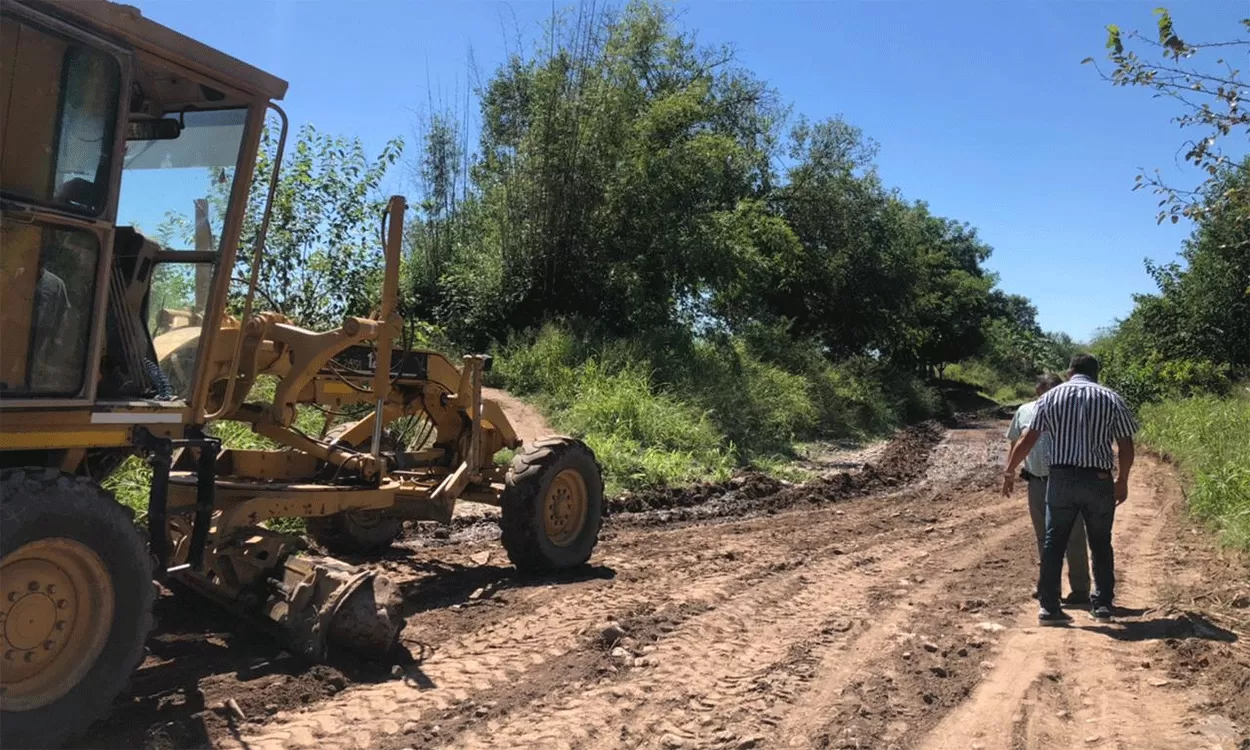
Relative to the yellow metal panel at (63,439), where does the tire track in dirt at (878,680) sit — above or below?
below

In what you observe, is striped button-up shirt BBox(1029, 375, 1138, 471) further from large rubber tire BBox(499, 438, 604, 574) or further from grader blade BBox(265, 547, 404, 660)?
grader blade BBox(265, 547, 404, 660)

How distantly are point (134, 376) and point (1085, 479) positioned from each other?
5.66 m

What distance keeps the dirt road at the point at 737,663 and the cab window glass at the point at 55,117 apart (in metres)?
2.17

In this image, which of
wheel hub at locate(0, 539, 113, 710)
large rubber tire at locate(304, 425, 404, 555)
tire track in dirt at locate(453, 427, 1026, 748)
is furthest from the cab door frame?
large rubber tire at locate(304, 425, 404, 555)

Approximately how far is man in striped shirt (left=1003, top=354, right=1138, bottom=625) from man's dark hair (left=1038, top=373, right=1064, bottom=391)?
1.01m

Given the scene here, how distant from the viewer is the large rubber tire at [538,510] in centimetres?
738

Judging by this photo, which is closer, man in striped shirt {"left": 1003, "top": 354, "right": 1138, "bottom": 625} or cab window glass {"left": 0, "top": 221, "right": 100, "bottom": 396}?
cab window glass {"left": 0, "top": 221, "right": 100, "bottom": 396}

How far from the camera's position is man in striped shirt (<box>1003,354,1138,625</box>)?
6.53 m

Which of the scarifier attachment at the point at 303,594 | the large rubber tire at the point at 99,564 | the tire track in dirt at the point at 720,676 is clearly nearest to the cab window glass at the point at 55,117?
the large rubber tire at the point at 99,564

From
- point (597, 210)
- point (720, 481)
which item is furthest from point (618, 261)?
point (720, 481)

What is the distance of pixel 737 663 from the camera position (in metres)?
5.45

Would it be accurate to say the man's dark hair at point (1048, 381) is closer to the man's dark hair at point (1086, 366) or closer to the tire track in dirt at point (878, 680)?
the man's dark hair at point (1086, 366)

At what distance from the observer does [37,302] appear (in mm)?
3840

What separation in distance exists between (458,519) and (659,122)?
50.2ft
